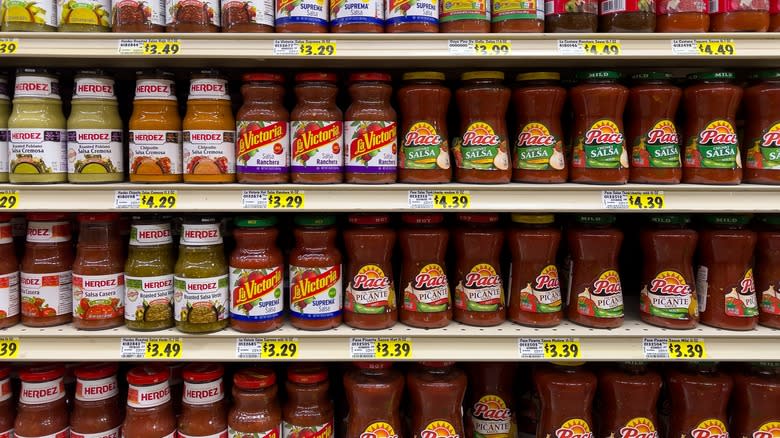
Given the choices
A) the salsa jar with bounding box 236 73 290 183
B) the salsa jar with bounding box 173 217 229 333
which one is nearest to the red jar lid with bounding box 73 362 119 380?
the salsa jar with bounding box 173 217 229 333

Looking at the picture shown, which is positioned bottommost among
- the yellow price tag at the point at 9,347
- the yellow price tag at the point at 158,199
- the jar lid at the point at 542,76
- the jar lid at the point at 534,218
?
the yellow price tag at the point at 9,347

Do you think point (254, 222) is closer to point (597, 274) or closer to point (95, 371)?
point (95, 371)

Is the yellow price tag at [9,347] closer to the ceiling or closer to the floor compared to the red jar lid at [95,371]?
closer to the ceiling

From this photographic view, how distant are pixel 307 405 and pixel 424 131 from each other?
0.86 m

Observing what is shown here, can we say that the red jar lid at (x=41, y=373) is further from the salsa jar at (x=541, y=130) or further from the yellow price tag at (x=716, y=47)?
the yellow price tag at (x=716, y=47)

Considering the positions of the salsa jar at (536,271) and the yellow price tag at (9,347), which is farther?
the salsa jar at (536,271)

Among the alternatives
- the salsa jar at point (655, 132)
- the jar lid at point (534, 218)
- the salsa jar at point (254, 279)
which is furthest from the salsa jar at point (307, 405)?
the salsa jar at point (655, 132)

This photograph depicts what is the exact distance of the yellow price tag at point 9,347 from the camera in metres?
1.40

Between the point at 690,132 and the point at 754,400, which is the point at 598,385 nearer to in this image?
the point at 754,400

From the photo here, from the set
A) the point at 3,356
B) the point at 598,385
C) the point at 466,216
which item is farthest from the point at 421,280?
the point at 3,356

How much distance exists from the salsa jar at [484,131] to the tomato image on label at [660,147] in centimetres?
38

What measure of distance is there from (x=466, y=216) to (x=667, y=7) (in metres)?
0.78

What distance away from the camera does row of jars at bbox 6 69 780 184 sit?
1.44 metres

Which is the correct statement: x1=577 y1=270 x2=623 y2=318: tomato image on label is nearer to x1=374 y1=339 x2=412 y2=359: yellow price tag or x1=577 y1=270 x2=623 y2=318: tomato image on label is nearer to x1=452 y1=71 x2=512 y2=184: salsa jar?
x1=452 y1=71 x2=512 y2=184: salsa jar
